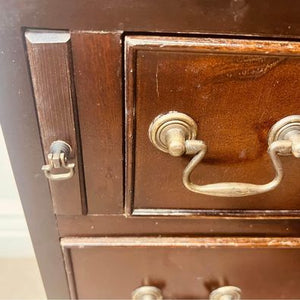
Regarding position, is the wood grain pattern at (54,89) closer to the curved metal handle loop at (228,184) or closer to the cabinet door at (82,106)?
the cabinet door at (82,106)

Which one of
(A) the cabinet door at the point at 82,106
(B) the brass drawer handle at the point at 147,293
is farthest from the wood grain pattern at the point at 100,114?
(B) the brass drawer handle at the point at 147,293

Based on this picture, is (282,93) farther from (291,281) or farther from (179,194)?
(291,281)

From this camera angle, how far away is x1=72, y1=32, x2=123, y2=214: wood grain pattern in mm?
347

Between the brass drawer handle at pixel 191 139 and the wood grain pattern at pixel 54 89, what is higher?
the wood grain pattern at pixel 54 89

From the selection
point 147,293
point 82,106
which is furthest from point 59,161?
point 147,293

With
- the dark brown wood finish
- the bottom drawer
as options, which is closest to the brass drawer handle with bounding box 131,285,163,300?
the bottom drawer

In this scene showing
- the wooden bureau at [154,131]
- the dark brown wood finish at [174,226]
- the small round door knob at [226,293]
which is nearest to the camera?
the wooden bureau at [154,131]

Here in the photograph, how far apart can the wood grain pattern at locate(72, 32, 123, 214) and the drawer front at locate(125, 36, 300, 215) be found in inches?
0.5

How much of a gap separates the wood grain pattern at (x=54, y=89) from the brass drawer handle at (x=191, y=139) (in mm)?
79

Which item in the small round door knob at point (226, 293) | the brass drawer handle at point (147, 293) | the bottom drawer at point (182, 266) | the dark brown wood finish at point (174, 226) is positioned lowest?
the brass drawer handle at point (147, 293)

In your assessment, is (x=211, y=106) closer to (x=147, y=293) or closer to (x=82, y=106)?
(x=82, y=106)

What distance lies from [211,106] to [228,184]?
0.28 feet

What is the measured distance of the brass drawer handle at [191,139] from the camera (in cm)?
38

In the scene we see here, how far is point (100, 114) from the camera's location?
15.4 inches
